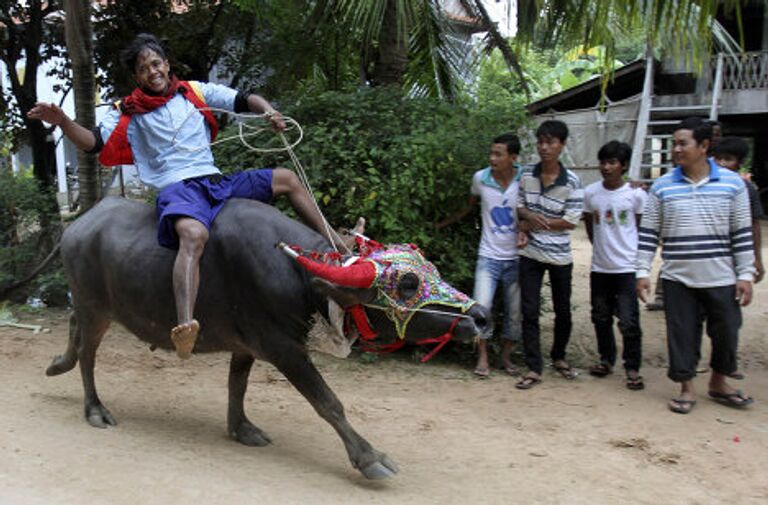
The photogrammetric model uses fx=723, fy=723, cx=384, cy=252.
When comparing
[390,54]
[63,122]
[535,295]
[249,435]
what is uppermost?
[390,54]

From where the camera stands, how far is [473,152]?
598 cm

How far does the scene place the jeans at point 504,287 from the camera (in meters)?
5.68

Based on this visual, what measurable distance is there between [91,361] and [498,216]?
313 centimetres

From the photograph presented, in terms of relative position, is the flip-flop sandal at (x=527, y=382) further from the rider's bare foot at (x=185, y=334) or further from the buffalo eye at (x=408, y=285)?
the rider's bare foot at (x=185, y=334)

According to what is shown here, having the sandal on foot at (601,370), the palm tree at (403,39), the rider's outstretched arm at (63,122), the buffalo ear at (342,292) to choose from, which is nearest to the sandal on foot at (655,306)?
the sandal on foot at (601,370)

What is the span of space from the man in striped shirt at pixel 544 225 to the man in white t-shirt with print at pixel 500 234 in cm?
11

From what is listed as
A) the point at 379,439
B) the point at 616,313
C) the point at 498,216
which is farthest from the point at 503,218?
the point at 379,439

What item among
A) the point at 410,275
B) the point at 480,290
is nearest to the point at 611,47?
the point at 480,290

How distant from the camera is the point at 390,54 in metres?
7.48

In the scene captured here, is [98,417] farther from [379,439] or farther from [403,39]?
→ [403,39]

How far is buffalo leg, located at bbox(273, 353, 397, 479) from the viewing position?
12.0ft

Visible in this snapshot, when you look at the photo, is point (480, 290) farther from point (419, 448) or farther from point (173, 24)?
point (173, 24)

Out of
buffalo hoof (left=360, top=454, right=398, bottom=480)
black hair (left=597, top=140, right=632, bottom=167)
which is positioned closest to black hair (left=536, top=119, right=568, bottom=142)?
black hair (left=597, top=140, right=632, bottom=167)

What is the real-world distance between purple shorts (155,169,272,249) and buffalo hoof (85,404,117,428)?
4.13 ft
